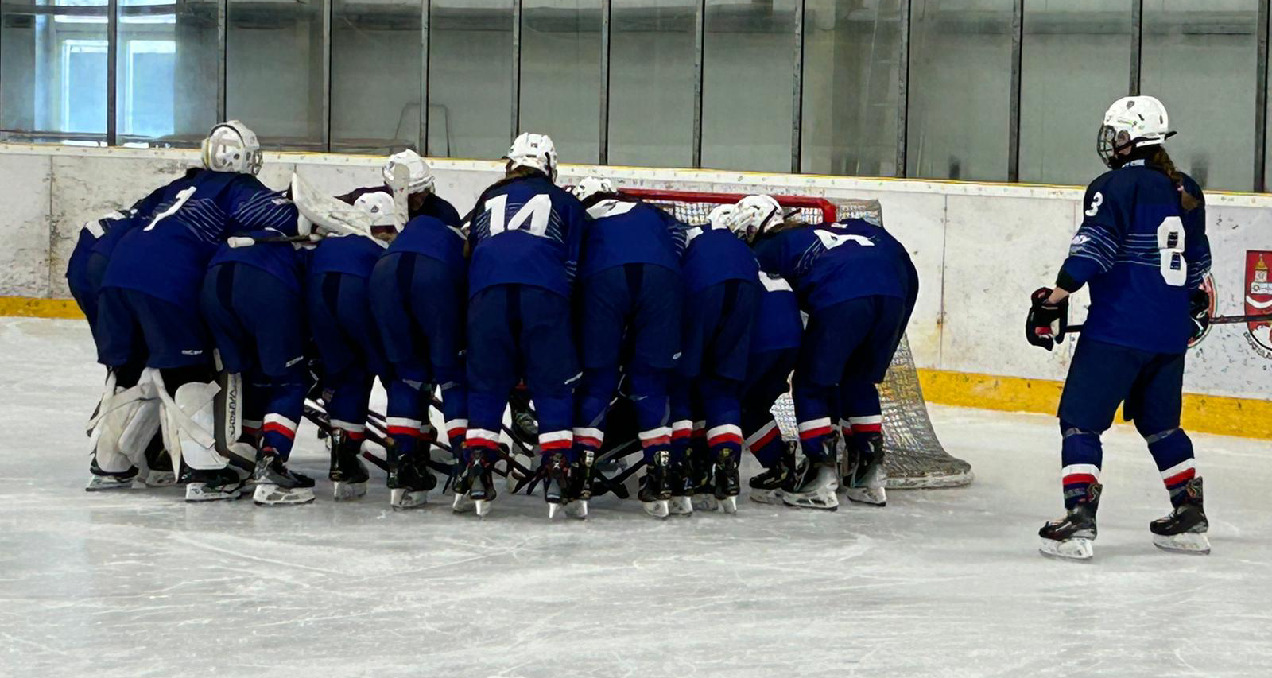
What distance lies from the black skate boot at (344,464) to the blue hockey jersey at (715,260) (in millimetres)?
1299

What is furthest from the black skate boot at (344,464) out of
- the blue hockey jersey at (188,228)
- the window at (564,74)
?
the window at (564,74)

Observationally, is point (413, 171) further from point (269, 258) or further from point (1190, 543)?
point (1190, 543)

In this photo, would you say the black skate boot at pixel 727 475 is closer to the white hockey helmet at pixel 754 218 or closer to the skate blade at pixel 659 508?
the skate blade at pixel 659 508

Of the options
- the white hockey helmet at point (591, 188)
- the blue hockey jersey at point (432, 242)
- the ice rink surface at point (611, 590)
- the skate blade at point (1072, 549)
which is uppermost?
the white hockey helmet at point (591, 188)

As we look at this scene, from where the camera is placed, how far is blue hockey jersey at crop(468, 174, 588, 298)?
16.3 ft

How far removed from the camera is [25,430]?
6.81 m

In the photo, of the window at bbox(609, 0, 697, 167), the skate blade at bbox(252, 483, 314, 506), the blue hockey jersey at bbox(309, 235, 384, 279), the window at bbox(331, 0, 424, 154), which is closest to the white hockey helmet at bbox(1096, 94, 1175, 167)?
the blue hockey jersey at bbox(309, 235, 384, 279)

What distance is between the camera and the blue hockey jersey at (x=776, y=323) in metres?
5.48

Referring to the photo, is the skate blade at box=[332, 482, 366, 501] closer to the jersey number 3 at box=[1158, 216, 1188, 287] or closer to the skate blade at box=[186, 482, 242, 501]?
the skate blade at box=[186, 482, 242, 501]

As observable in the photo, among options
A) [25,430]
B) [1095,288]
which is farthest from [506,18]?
[1095,288]

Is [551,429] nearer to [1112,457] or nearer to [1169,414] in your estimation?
[1169,414]

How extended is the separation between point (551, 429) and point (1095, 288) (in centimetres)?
175

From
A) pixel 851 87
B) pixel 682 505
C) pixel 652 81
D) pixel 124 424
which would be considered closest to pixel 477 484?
pixel 682 505

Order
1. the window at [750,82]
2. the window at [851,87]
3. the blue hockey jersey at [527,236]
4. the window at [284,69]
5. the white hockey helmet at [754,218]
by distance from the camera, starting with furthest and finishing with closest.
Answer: the window at [284,69]
the window at [750,82]
the window at [851,87]
the white hockey helmet at [754,218]
the blue hockey jersey at [527,236]
